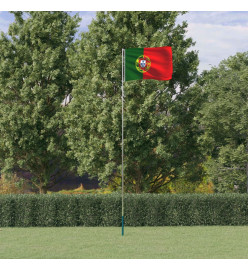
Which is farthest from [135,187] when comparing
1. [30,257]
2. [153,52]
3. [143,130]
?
[30,257]

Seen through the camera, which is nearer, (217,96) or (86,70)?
(217,96)

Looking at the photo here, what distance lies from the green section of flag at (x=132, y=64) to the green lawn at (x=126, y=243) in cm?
545

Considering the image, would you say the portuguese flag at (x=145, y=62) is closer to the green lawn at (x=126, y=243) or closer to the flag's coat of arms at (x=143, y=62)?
the flag's coat of arms at (x=143, y=62)

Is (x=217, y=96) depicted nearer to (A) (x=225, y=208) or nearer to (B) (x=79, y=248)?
(A) (x=225, y=208)

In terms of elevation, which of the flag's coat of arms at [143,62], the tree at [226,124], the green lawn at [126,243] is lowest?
Result: the green lawn at [126,243]

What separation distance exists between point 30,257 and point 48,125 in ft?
45.2

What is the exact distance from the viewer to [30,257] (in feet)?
37.5

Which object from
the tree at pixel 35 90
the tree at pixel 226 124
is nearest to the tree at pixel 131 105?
the tree at pixel 226 124

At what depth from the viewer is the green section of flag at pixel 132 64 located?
15.9 meters

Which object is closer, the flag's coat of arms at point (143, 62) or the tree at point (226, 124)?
the flag's coat of arms at point (143, 62)

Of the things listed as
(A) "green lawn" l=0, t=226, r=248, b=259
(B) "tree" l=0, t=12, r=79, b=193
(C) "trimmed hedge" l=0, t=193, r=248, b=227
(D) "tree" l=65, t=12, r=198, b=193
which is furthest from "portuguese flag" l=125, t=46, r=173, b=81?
(B) "tree" l=0, t=12, r=79, b=193

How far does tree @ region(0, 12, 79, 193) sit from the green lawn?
807 centimetres

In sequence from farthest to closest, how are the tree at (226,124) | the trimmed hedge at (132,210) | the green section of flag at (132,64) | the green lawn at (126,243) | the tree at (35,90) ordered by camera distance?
the tree at (35,90)
the tree at (226,124)
the trimmed hedge at (132,210)
the green section of flag at (132,64)
the green lawn at (126,243)

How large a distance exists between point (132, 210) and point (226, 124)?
19.7ft
